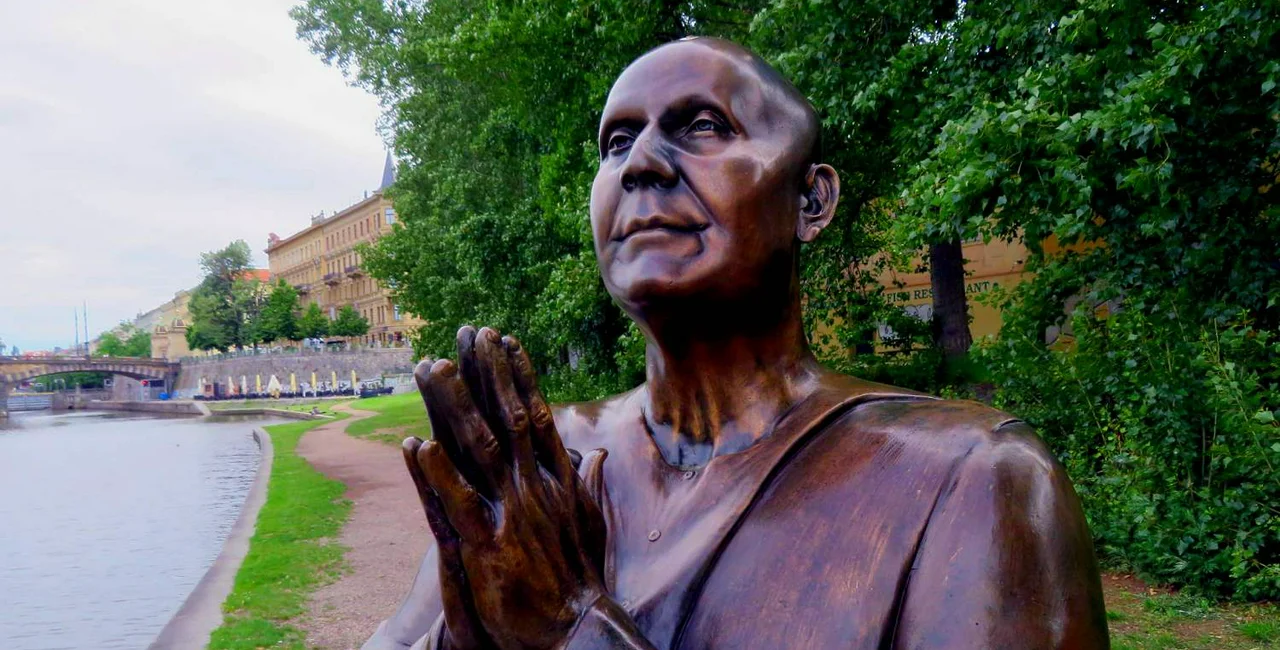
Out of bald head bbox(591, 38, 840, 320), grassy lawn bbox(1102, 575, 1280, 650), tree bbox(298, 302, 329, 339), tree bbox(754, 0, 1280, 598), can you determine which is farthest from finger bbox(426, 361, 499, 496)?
tree bbox(298, 302, 329, 339)

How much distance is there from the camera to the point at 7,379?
74812 millimetres

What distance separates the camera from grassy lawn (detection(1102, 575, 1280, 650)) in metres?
5.57

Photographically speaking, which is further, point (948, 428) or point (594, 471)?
point (594, 471)

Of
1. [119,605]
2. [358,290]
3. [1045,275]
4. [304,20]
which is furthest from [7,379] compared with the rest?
[1045,275]

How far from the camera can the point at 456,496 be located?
1375 mm

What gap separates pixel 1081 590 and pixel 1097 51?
5843 mm

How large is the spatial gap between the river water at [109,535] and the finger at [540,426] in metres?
8.31

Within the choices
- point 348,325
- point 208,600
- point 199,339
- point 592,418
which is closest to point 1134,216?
point 592,418

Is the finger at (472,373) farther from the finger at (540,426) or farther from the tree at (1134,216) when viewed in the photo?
the tree at (1134,216)

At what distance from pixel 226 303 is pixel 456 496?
9024 cm

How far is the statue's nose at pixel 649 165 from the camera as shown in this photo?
5.37 feet

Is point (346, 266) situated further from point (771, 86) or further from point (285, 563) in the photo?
point (771, 86)

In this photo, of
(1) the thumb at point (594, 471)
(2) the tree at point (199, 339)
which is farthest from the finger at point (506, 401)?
(2) the tree at point (199, 339)

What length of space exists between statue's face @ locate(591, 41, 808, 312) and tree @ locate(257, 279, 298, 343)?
78.1 meters
